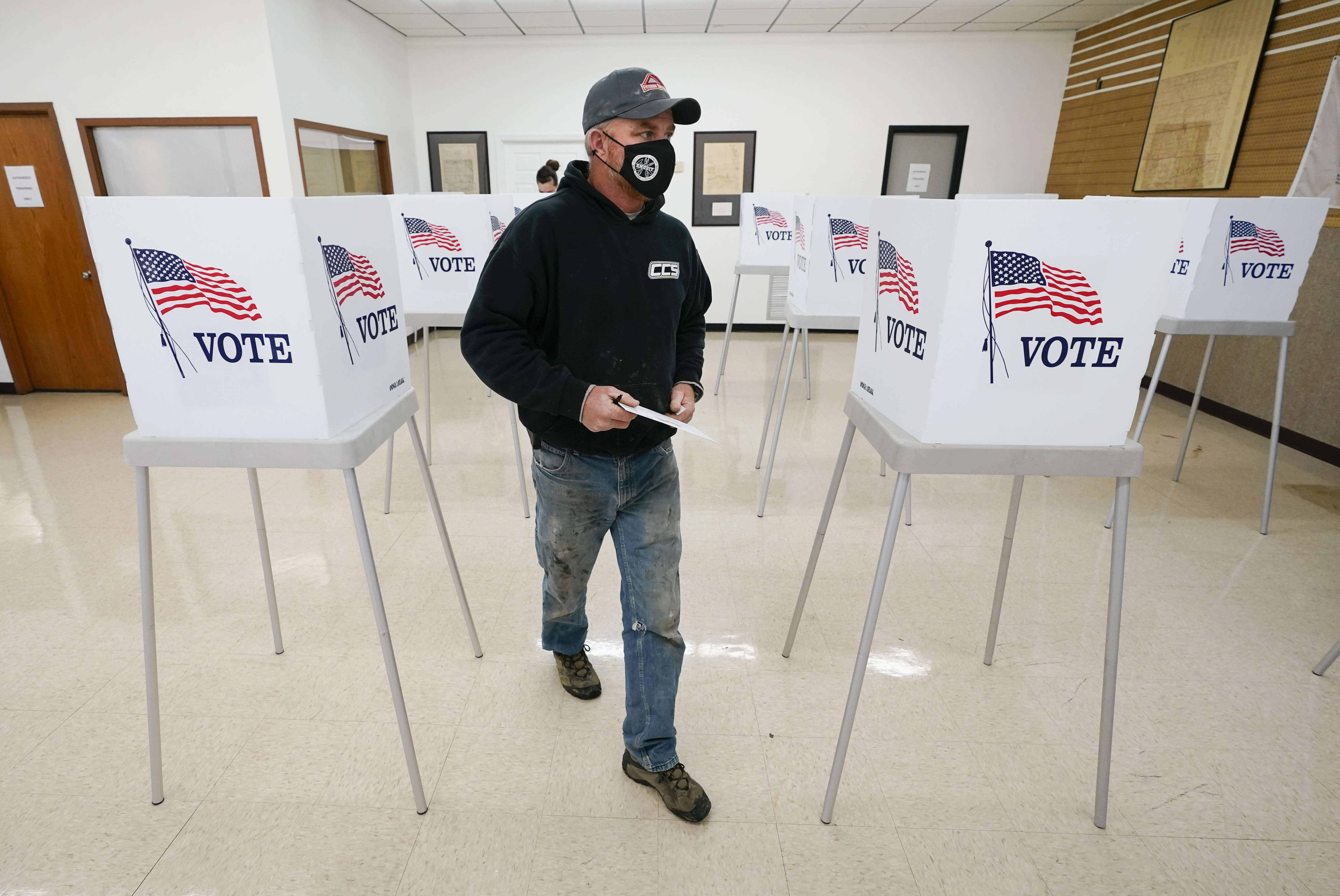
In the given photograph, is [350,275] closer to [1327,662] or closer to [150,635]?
[150,635]

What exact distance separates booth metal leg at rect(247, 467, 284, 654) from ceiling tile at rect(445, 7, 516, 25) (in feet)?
16.3

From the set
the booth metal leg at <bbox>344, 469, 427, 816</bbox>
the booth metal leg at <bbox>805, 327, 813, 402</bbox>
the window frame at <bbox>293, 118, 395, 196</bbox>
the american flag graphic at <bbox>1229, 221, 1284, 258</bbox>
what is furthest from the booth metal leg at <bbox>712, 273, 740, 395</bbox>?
the booth metal leg at <bbox>344, 469, 427, 816</bbox>

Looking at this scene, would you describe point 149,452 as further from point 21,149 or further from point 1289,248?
point 21,149

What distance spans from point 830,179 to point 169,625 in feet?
20.8

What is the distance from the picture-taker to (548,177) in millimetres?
5027

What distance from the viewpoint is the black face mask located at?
1.23m

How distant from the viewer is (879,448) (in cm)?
133

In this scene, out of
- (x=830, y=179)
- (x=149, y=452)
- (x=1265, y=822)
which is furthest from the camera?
(x=830, y=179)

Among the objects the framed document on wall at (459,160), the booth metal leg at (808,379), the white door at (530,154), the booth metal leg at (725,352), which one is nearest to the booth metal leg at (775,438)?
the booth metal leg at (808,379)

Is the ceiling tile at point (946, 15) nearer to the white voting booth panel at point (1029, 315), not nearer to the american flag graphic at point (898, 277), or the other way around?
the american flag graphic at point (898, 277)

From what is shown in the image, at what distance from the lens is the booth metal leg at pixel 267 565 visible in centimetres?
177

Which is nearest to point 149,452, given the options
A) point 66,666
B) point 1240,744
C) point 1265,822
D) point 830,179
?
point 66,666

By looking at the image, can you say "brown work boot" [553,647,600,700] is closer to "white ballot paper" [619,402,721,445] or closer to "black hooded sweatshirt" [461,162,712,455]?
"black hooded sweatshirt" [461,162,712,455]

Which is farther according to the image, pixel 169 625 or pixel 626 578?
pixel 169 625
